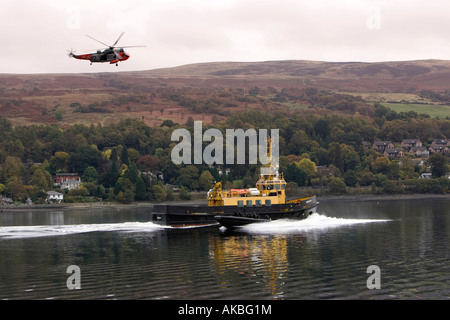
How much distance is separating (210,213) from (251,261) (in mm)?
25859

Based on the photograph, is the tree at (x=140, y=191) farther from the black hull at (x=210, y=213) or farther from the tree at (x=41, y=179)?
the black hull at (x=210, y=213)

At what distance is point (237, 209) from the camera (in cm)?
7812

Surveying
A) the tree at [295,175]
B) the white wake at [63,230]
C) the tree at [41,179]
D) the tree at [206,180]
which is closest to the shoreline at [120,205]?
the tree at [295,175]

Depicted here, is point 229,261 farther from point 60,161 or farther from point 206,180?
point 60,161

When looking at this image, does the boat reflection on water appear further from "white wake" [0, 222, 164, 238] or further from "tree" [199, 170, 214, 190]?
"tree" [199, 170, 214, 190]

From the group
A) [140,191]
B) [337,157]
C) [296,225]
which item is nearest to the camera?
[296,225]

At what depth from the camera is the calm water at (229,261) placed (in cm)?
4244

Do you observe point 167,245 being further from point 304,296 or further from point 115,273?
point 304,296

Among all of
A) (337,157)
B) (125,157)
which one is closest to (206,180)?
(125,157)

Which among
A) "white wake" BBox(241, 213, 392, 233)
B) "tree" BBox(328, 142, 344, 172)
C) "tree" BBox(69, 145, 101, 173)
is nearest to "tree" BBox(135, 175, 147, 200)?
"tree" BBox(69, 145, 101, 173)

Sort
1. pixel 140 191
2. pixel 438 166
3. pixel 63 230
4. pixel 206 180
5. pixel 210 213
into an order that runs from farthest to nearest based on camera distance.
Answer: pixel 438 166, pixel 206 180, pixel 140 191, pixel 210 213, pixel 63 230

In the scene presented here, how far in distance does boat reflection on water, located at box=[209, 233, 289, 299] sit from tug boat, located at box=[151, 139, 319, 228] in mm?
6050

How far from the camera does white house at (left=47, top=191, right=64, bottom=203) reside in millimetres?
155375

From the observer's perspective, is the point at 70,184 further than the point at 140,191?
Yes
